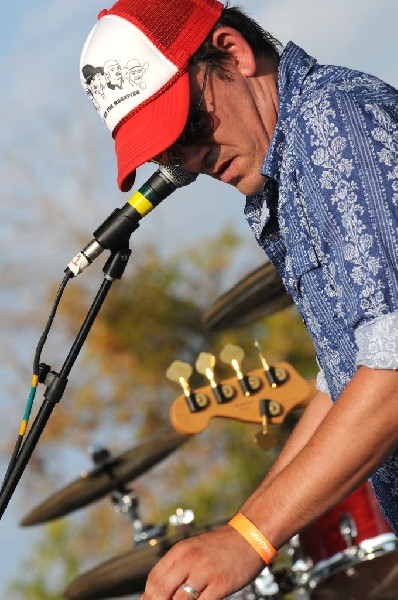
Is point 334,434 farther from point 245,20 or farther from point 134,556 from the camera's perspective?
point 134,556

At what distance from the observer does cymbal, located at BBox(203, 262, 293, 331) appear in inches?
173

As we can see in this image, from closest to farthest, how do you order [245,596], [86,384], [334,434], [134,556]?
1. [334,434]
2. [245,596]
3. [134,556]
4. [86,384]

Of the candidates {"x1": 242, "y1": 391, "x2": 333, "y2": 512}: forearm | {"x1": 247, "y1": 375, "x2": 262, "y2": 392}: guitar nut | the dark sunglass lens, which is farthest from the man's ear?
{"x1": 247, "y1": 375, "x2": 262, "y2": 392}: guitar nut

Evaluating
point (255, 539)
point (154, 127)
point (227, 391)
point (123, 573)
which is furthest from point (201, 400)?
point (255, 539)

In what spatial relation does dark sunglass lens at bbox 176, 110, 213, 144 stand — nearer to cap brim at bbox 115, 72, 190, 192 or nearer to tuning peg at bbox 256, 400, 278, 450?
cap brim at bbox 115, 72, 190, 192

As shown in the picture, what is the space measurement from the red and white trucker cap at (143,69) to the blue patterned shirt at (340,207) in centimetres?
17

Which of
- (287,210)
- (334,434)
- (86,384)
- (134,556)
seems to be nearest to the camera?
(334,434)

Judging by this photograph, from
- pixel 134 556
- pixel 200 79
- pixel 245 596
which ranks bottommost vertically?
pixel 245 596

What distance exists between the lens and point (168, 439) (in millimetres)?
5191

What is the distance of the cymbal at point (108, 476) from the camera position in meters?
5.21

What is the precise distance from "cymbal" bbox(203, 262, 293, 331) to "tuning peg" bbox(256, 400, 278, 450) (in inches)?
15.9

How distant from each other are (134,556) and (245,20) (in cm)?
347

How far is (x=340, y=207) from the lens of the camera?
4.97 ft

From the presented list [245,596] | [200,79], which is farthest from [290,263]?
[245,596]
